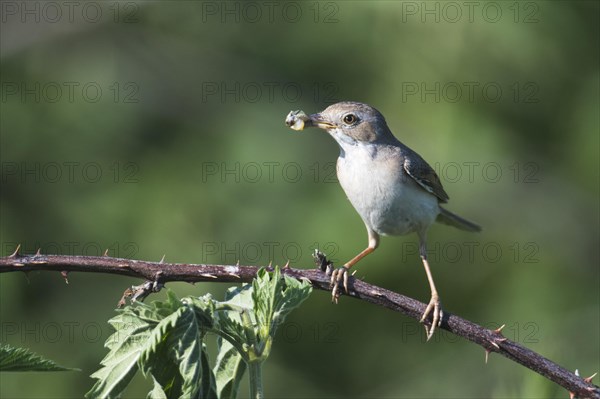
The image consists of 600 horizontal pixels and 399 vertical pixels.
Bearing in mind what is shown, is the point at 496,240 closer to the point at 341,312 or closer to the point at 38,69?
the point at 341,312

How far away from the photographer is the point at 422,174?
17.4 feet

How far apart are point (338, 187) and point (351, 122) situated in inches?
61.5

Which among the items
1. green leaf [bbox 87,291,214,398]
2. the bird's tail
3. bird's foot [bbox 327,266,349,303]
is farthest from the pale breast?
green leaf [bbox 87,291,214,398]

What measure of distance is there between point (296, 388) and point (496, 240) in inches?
83.6

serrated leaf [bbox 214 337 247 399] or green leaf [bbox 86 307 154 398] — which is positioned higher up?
green leaf [bbox 86 307 154 398]

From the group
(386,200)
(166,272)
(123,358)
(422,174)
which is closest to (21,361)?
(123,358)

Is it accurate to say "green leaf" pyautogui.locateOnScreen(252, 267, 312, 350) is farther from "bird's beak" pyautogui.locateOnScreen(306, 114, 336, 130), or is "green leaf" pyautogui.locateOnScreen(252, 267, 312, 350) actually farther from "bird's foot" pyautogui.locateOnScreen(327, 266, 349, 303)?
"bird's beak" pyautogui.locateOnScreen(306, 114, 336, 130)

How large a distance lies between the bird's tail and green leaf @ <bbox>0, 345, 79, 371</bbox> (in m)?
4.08

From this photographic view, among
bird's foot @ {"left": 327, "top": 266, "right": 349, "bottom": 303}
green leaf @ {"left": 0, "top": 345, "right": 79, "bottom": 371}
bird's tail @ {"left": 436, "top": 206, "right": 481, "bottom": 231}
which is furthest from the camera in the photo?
bird's tail @ {"left": 436, "top": 206, "right": 481, "bottom": 231}

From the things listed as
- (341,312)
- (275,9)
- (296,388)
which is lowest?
(296,388)

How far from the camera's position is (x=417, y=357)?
6.94 metres

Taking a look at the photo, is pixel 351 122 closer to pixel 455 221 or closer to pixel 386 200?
pixel 386 200

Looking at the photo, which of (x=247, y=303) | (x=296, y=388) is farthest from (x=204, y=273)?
(x=296, y=388)

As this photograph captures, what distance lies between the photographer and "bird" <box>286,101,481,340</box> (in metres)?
4.96
